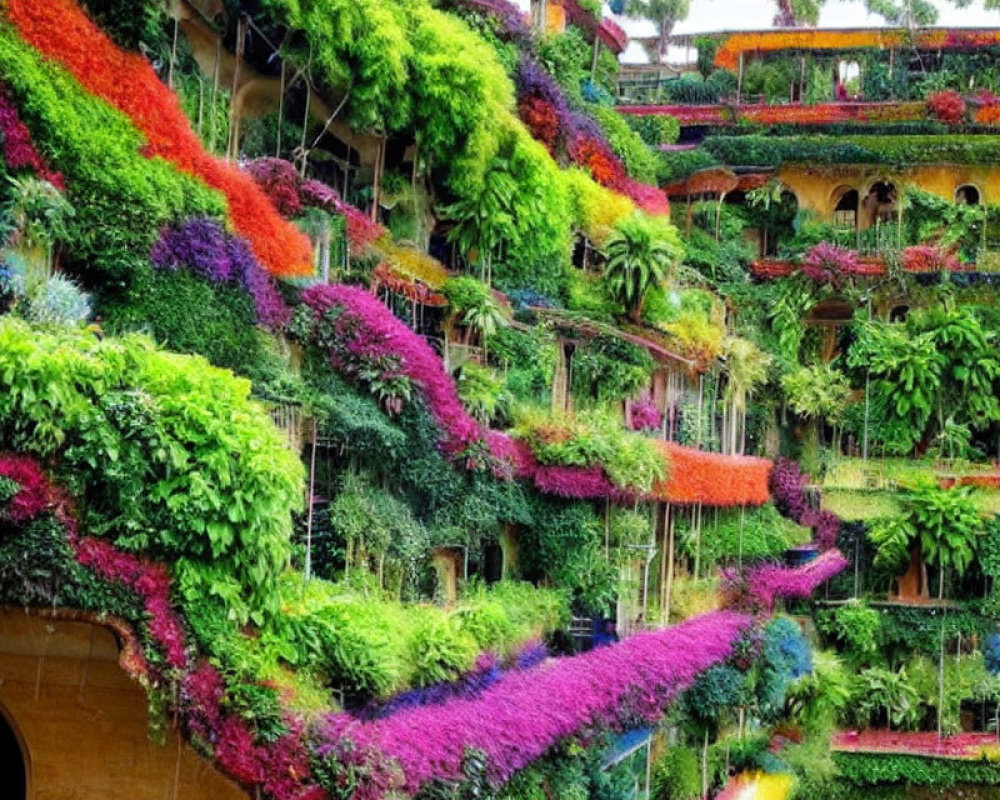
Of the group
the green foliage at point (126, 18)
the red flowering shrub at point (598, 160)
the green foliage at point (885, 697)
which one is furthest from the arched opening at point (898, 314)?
the green foliage at point (126, 18)

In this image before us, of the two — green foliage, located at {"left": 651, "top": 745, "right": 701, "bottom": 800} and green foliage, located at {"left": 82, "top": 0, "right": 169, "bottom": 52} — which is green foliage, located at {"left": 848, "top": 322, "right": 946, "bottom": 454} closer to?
green foliage, located at {"left": 651, "top": 745, "right": 701, "bottom": 800}

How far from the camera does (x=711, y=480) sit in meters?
27.8

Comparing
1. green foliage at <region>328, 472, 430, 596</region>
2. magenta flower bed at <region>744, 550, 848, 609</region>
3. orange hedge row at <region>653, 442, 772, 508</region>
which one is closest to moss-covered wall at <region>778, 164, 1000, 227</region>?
magenta flower bed at <region>744, 550, 848, 609</region>

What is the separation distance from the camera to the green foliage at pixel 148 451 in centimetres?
1282

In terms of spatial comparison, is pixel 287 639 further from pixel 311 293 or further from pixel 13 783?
pixel 311 293

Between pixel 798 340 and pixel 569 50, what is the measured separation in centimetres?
1000

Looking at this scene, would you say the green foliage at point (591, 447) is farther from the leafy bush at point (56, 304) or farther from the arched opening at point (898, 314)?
the arched opening at point (898, 314)

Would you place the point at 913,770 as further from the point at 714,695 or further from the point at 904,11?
the point at 904,11

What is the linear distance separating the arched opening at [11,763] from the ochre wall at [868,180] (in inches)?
1285

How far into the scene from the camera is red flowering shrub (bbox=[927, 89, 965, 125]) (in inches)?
1731

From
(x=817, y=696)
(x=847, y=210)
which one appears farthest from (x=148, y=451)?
(x=847, y=210)

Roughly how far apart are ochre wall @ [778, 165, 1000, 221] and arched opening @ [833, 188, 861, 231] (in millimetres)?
502

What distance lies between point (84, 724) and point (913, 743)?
23.7 m

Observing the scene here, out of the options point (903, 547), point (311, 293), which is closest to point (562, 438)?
point (311, 293)
